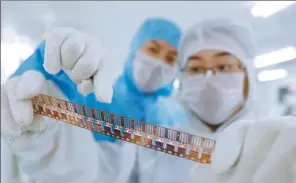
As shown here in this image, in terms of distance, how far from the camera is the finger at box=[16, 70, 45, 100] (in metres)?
0.35

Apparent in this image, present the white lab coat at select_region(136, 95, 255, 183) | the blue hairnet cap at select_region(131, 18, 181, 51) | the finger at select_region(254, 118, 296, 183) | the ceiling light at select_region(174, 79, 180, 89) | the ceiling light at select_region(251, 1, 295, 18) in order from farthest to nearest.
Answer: the ceiling light at select_region(251, 1, 295, 18)
the blue hairnet cap at select_region(131, 18, 181, 51)
the ceiling light at select_region(174, 79, 180, 89)
the white lab coat at select_region(136, 95, 255, 183)
the finger at select_region(254, 118, 296, 183)

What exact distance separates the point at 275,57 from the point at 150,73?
0.31 meters

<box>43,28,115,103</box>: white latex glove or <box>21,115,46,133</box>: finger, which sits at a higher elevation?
<box>43,28,115,103</box>: white latex glove

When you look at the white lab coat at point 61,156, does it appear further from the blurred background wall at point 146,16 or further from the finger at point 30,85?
the blurred background wall at point 146,16

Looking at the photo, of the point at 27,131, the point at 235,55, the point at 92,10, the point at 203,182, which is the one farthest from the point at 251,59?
the point at 92,10

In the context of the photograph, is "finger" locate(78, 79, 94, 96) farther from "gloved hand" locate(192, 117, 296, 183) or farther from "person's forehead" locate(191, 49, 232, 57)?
"person's forehead" locate(191, 49, 232, 57)

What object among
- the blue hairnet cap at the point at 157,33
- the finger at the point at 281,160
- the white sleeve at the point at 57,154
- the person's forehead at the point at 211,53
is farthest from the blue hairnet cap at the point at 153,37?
the finger at the point at 281,160

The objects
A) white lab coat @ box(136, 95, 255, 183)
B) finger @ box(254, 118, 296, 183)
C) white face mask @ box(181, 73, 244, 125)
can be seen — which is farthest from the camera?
white face mask @ box(181, 73, 244, 125)

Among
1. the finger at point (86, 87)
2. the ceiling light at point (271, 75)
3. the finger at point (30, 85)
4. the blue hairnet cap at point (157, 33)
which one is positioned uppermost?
the finger at point (30, 85)

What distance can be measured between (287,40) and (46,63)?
523 mm

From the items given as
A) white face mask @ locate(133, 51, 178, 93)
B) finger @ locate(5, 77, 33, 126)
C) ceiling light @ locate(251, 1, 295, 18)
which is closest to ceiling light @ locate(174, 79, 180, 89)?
white face mask @ locate(133, 51, 178, 93)

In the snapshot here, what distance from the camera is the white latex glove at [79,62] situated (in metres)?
0.35

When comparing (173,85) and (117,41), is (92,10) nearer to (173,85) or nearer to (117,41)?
(117,41)

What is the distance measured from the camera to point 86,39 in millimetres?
380
